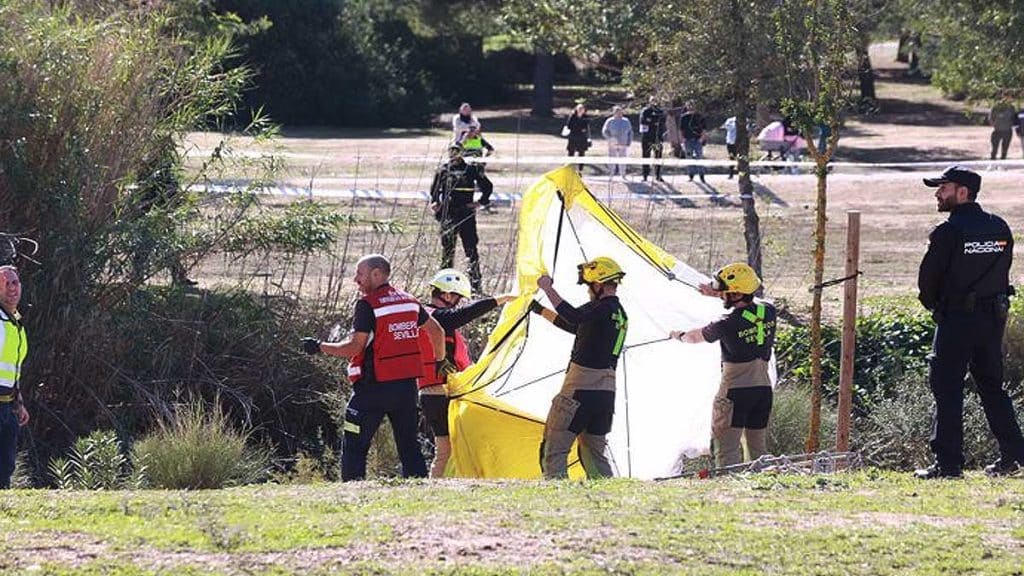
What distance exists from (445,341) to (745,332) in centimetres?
204

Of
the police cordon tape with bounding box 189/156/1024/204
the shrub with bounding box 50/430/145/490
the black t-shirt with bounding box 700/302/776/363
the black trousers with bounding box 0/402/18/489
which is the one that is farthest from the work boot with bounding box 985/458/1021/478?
the black trousers with bounding box 0/402/18/489

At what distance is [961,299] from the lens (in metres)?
9.09

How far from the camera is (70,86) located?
14.4 meters

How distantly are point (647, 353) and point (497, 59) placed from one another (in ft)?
157

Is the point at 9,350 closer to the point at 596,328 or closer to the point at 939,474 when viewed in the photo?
the point at 596,328

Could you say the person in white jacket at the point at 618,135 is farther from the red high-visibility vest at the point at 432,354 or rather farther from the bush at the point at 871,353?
the red high-visibility vest at the point at 432,354

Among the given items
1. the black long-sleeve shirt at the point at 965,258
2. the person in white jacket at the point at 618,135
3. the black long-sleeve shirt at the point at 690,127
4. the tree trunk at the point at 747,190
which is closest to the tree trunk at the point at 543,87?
the person in white jacket at the point at 618,135

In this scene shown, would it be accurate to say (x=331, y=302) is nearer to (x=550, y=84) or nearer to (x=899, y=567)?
(x=899, y=567)

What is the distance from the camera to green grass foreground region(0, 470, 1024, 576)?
6.71 m

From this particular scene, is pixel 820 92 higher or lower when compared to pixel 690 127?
higher

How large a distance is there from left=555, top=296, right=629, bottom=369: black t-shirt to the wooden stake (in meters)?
1.44

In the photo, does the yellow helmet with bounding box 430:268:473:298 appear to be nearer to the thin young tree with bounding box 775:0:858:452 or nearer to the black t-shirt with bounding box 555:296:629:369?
the black t-shirt with bounding box 555:296:629:369

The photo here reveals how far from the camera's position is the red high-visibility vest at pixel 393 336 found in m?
10.3

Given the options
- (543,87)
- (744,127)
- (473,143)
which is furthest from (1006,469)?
(543,87)
